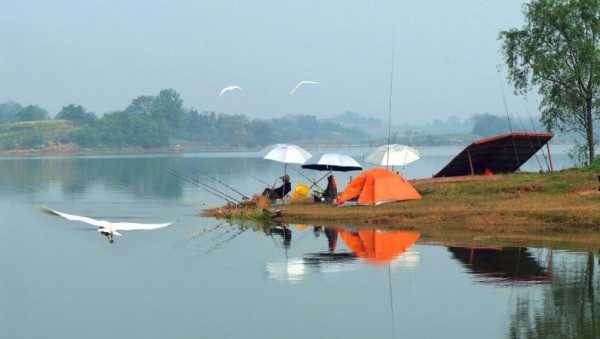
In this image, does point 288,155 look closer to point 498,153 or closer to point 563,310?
point 498,153

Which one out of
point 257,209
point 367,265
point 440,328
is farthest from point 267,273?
point 257,209

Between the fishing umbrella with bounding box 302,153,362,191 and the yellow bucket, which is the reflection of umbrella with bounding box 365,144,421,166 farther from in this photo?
the yellow bucket

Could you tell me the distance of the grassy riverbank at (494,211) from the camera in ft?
105

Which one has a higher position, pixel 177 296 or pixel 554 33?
pixel 554 33

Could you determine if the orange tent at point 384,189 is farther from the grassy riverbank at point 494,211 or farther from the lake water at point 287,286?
the lake water at point 287,286

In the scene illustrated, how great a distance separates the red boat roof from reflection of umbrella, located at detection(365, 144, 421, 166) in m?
1.95

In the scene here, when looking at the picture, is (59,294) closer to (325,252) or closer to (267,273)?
(267,273)

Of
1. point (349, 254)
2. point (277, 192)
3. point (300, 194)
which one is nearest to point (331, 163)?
point (277, 192)

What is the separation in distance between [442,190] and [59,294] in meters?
19.4

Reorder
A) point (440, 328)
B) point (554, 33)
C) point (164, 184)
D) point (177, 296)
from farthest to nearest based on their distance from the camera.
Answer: point (164, 184)
point (554, 33)
point (177, 296)
point (440, 328)

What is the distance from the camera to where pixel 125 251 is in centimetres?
3156

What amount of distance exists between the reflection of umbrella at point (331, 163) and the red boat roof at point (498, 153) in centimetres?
531

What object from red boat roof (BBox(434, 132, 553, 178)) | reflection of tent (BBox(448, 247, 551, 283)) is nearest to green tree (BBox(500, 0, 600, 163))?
red boat roof (BBox(434, 132, 553, 178))

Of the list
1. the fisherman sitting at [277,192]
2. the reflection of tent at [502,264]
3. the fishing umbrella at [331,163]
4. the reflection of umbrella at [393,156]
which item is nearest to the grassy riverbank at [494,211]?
the fisherman sitting at [277,192]
